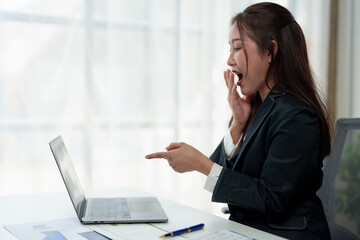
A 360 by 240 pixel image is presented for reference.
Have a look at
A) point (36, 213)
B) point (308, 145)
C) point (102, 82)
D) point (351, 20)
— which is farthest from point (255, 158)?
point (351, 20)

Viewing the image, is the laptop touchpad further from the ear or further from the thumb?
the ear

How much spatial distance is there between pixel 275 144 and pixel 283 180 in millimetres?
104

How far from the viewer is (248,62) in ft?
4.50

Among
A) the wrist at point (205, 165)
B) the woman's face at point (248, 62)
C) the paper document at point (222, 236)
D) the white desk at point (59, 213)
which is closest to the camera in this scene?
the paper document at point (222, 236)

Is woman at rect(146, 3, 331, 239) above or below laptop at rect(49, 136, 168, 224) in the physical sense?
above

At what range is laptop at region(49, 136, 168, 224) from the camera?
1175 mm

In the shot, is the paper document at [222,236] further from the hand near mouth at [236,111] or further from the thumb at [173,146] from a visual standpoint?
the hand near mouth at [236,111]

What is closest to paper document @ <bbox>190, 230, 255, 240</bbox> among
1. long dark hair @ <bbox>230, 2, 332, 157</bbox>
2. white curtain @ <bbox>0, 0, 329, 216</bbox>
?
long dark hair @ <bbox>230, 2, 332, 157</bbox>

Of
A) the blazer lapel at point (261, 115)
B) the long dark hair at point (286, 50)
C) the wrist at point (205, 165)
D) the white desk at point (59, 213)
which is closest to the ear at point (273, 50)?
the long dark hair at point (286, 50)

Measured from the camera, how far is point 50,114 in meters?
2.44

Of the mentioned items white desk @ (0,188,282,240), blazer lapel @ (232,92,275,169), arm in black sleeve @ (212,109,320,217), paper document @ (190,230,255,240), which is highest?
blazer lapel @ (232,92,275,169)

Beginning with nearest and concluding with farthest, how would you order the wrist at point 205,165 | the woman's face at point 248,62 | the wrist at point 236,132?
the wrist at point 205,165
the woman's face at point 248,62
the wrist at point 236,132

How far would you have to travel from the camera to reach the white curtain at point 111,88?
7.77 ft

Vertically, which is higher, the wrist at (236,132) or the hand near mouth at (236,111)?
the hand near mouth at (236,111)
